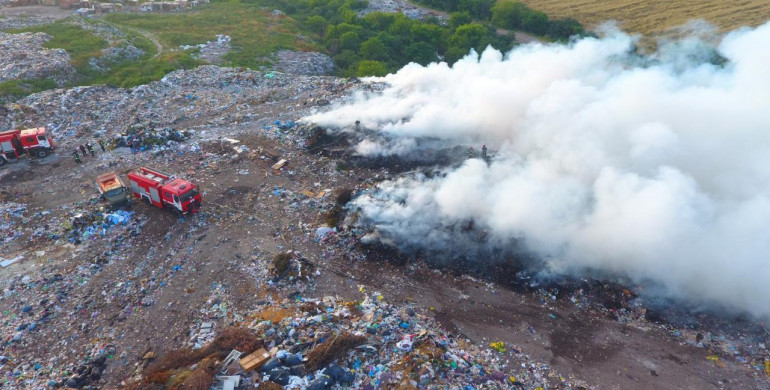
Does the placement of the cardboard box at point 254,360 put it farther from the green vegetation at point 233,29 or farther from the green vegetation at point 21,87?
the green vegetation at point 233,29

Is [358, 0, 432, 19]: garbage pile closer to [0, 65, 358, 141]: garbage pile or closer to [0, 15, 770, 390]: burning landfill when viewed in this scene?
[0, 65, 358, 141]: garbage pile

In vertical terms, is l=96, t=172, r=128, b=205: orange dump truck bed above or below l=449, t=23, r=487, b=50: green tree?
below

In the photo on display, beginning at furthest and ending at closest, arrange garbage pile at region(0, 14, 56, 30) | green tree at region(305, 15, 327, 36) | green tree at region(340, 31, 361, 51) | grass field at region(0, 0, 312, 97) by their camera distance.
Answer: green tree at region(305, 15, 327, 36), green tree at region(340, 31, 361, 51), garbage pile at region(0, 14, 56, 30), grass field at region(0, 0, 312, 97)

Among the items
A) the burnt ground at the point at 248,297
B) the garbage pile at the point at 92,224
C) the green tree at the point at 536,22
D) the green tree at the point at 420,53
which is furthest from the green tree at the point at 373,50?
the garbage pile at the point at 92,224

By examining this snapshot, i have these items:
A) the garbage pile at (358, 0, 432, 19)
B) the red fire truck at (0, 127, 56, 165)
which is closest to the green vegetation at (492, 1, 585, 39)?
the garbage pile at (358, 0, 432, 19)

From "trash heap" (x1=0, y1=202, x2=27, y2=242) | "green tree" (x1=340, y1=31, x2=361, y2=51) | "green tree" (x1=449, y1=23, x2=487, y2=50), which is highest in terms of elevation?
"green tree" (x1=449, y1=23, x2=487, y2=50)

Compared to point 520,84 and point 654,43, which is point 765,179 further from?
point 654,43

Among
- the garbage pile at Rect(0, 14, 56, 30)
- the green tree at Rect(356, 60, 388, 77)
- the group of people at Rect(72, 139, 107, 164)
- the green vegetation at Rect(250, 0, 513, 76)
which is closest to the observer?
the group of people at Rect(72, 139, 107, 164)

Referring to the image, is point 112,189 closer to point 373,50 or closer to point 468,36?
point 373,50
